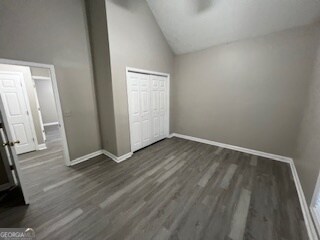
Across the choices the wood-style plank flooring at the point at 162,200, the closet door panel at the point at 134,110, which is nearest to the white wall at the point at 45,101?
the wood-style plank flooring at the point at 162,200

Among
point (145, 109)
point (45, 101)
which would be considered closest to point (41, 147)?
point (145, 109)

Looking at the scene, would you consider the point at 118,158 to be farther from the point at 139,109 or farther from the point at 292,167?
the point at 292,167

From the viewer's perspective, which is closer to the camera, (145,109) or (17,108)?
(17,108)

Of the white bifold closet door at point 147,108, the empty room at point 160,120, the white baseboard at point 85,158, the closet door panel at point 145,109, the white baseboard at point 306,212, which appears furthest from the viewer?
the closet door panel at point 145,109

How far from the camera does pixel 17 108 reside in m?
3.15

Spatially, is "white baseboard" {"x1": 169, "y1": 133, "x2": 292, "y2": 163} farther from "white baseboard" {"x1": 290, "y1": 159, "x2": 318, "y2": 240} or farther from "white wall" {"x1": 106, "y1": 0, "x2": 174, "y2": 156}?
"white wall" {"x1": 106, "y1": 0, "x2": 174, "y2": 156}

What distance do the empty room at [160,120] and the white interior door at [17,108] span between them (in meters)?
0.03

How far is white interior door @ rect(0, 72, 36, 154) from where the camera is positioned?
2.98 meters

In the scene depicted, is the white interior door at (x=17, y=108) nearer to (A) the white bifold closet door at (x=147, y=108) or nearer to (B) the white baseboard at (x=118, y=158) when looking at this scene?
(B) the white baseboard at (x=118, y=158)

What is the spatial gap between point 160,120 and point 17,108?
3.56 metres

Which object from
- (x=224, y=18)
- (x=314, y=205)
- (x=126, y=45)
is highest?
(x=224, y=18)

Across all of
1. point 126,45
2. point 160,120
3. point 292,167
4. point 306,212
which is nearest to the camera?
point 306,212

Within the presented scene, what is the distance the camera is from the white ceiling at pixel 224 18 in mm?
2264

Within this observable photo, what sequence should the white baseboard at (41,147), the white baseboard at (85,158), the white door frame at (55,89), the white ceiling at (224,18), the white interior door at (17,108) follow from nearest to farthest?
the white door frame at (55,89), the white ceiling at (224,18), the white baseboard at (85,158), the white interior door at (17,108), the white baseboard at (41,147)
